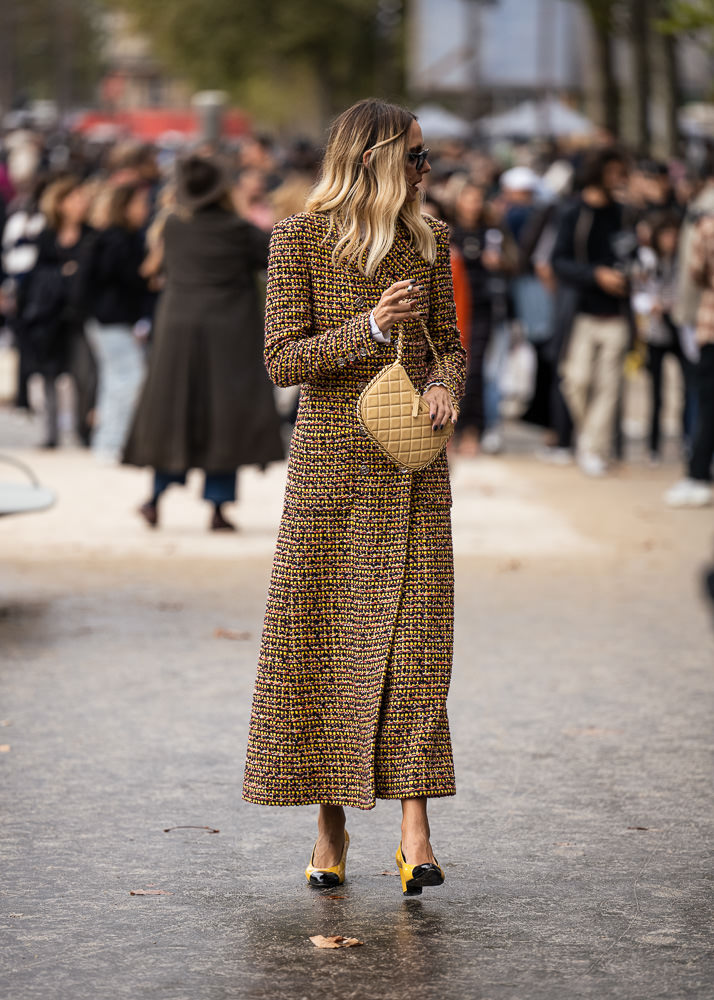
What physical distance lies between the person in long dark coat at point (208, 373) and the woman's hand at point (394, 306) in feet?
20.5

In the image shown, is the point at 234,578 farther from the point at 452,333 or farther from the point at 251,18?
the point at 251,18

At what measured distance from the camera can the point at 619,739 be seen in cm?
664

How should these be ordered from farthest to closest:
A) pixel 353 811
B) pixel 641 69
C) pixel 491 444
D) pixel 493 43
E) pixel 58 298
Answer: pixel 493 43 → pixel 641 69 → pixel 491 444 → pixel 58 298 → pixel 353 811

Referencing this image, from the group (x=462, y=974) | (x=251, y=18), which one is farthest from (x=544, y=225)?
(x=251, y=18)

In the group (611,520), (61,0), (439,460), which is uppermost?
(61,0)

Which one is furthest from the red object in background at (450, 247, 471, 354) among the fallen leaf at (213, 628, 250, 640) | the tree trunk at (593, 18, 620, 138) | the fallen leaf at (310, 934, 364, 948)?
the tree trunk at (593, 18, 620, 138)

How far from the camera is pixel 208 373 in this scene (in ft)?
36.7

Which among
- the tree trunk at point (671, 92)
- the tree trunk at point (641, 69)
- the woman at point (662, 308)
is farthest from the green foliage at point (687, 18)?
the tree trunk at point (671, 92)

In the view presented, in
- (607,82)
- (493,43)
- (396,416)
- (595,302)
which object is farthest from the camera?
(493,43)

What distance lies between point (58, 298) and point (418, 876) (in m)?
10.5

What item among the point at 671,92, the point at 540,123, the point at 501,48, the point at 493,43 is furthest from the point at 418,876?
the point at 540,123

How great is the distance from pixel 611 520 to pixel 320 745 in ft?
23.8

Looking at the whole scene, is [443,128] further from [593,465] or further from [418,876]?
[418,876]

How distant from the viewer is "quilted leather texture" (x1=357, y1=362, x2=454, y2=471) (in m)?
4.78
